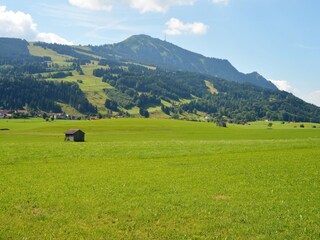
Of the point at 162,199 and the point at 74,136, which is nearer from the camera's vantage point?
the point at 162,199

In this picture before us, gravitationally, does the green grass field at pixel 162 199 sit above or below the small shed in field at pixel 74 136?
above

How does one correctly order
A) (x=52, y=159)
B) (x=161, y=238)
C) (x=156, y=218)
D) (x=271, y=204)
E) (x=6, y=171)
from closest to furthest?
(x=161, y=238) → (x=156, y=218) → (x=271, y=204) → (x=6, y=171) → (x=52, y=159)

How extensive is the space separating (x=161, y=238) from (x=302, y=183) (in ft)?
55.0

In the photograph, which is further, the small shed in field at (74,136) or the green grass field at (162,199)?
the small shed in field at (74,136)

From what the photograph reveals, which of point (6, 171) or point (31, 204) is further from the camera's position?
point (6, 171)

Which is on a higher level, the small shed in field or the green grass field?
the green grass field

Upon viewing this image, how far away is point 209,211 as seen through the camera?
22.4m

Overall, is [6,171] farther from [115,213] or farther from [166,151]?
[166,151]

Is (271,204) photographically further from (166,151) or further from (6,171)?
(166,151)

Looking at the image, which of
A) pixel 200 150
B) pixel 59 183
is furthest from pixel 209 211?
pixel 200 150

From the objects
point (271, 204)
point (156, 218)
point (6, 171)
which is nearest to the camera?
point (156, 218)

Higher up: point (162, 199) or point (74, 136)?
point (162, 199)

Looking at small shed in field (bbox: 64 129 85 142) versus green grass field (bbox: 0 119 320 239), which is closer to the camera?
green grass field (bbox: 0 119 320 239)

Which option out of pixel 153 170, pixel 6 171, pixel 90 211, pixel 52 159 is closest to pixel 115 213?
pixel 90 211
